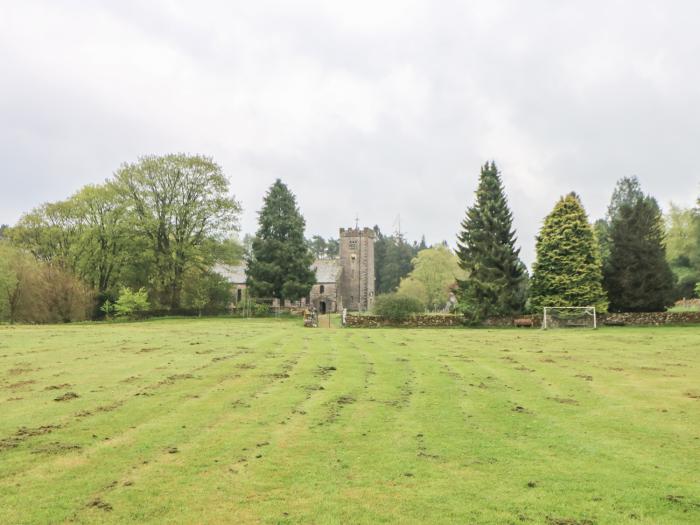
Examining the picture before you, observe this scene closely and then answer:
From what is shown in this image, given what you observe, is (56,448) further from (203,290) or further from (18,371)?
(203,290)

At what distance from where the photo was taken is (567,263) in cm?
3578

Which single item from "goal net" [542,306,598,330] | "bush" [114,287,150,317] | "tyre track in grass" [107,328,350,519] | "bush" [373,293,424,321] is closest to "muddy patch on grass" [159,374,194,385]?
"tyre track in grass" [107,328,350,519]

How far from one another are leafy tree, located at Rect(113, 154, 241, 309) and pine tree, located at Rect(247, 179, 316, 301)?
502 cm

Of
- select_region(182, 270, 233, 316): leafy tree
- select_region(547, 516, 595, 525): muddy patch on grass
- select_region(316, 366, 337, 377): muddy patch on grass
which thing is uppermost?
select_region(182, 270, 233, 316): leafy tree

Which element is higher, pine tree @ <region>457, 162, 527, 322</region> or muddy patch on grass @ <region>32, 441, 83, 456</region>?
pine tree @ <region>457, 162, 527, 322</region>

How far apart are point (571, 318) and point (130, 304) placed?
37178mm

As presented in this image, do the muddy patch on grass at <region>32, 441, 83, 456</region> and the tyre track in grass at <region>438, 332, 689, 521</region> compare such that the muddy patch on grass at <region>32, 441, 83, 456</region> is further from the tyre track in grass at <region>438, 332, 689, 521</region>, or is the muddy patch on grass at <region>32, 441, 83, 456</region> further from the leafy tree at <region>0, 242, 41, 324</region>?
the leafy tree at <region>0, 242, 41, 324</region>

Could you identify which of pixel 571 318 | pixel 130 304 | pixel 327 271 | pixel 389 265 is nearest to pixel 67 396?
pixel 571 318

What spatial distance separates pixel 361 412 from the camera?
8.99m

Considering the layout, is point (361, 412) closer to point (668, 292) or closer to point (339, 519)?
point (339, 519)

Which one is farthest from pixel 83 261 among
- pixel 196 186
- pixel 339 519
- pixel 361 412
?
pixel 339 519

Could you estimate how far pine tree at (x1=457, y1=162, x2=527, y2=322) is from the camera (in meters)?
37.1

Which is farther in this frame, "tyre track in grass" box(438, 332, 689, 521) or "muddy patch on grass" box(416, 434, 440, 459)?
"muddy patch on grass" box(416, 434, 440, 459)

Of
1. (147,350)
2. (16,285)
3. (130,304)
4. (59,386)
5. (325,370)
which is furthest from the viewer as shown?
(130,304)
